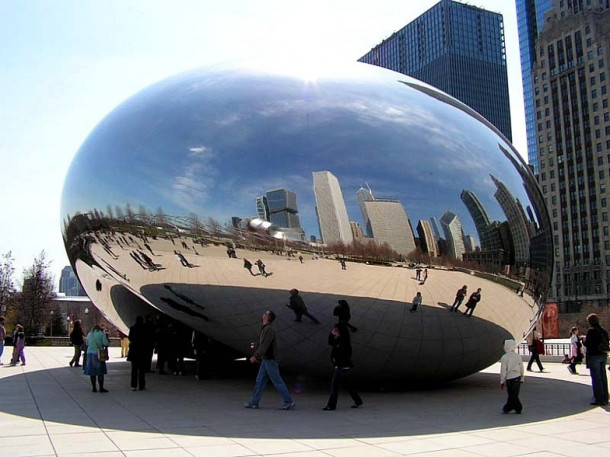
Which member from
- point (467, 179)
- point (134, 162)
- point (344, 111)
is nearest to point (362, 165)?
point (344, 111)

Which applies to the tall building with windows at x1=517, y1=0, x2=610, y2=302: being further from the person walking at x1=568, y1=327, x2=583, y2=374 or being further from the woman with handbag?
the woman with handbag

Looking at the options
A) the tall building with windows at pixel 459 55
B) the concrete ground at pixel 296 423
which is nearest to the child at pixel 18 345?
the concrete ground at pixel 296 423

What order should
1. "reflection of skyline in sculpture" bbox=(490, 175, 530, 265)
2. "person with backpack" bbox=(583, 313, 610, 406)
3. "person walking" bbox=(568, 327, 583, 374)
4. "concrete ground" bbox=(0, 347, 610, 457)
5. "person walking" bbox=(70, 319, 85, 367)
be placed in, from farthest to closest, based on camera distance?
"person walking" bbox=(70, 319, 85, 367), "person walking" bbox=(568, 327, 583, 374), "reflection of skyline in sculpture" bbox=(490, 175, 530, 265), "person with backpack" bbox=(583, 313, 610, 406), "concrete ground" bbox=(0, 347, 610, 457)

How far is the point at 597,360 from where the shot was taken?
898 centimetres

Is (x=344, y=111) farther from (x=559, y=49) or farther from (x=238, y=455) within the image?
(x=559, y=49)

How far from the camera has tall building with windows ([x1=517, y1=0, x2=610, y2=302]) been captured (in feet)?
→ 314

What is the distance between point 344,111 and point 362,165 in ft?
3.32

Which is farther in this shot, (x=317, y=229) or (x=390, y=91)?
(x=390, y=91)

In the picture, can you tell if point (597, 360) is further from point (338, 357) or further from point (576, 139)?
point (576, 139)

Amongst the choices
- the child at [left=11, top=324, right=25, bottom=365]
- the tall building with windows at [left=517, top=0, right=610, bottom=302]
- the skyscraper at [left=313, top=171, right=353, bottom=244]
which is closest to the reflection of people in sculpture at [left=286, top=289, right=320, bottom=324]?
the skyscraper at [left=313, top=171, right=353, bottom=244]

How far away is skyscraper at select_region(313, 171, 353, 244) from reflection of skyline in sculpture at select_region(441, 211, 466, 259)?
54.3 inches

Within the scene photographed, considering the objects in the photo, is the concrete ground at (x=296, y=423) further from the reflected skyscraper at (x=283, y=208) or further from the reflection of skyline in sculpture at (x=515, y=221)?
the reflected skyscraper at (x=283, y=208)

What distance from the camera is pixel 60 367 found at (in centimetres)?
1560

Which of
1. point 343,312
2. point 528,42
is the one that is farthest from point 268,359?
point 528,42
